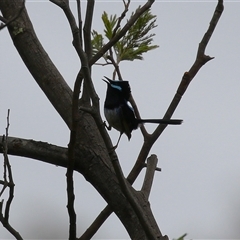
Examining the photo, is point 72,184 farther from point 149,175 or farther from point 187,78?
point 187,78

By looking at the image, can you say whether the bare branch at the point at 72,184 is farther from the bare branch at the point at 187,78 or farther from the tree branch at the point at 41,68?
the bare branch at the point at 187,78

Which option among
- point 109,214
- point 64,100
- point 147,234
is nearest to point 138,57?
point 64,100

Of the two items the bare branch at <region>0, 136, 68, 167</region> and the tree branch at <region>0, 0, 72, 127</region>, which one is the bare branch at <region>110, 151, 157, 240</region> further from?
the tree branch at <region>0, 0, 72, 127</region>

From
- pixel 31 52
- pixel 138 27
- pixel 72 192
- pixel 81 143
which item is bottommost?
pixel 72 192

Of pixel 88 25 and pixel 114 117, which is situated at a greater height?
pixel 114 117

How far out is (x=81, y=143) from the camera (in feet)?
11.2

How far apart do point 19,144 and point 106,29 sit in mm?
1235

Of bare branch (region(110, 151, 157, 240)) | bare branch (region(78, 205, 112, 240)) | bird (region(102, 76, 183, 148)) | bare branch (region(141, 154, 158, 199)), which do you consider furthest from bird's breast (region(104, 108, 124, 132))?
bare branch (region(110, 151, 157, 240))

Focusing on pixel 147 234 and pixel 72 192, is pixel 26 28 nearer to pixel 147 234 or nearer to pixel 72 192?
pixel 72 192

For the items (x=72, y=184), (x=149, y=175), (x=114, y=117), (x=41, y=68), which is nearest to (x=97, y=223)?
(x=149, y=175)

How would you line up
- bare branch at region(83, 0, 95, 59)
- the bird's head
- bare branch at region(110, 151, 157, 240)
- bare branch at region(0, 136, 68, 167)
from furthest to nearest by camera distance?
1. the bird's head
2. bare branch at region(0, 136, 68, 167)
3. bare branch at region(83, 0, 95, 59)
4. bare branch at region(110, 151, 157, 240)

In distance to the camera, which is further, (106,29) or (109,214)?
(106,29)

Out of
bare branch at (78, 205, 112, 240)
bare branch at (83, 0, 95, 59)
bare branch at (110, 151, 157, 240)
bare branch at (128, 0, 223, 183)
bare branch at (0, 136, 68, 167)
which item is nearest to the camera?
bare branch at (110, 151, 157, 240)

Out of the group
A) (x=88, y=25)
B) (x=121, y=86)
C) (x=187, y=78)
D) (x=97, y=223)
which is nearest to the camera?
(x=88, y=25)
